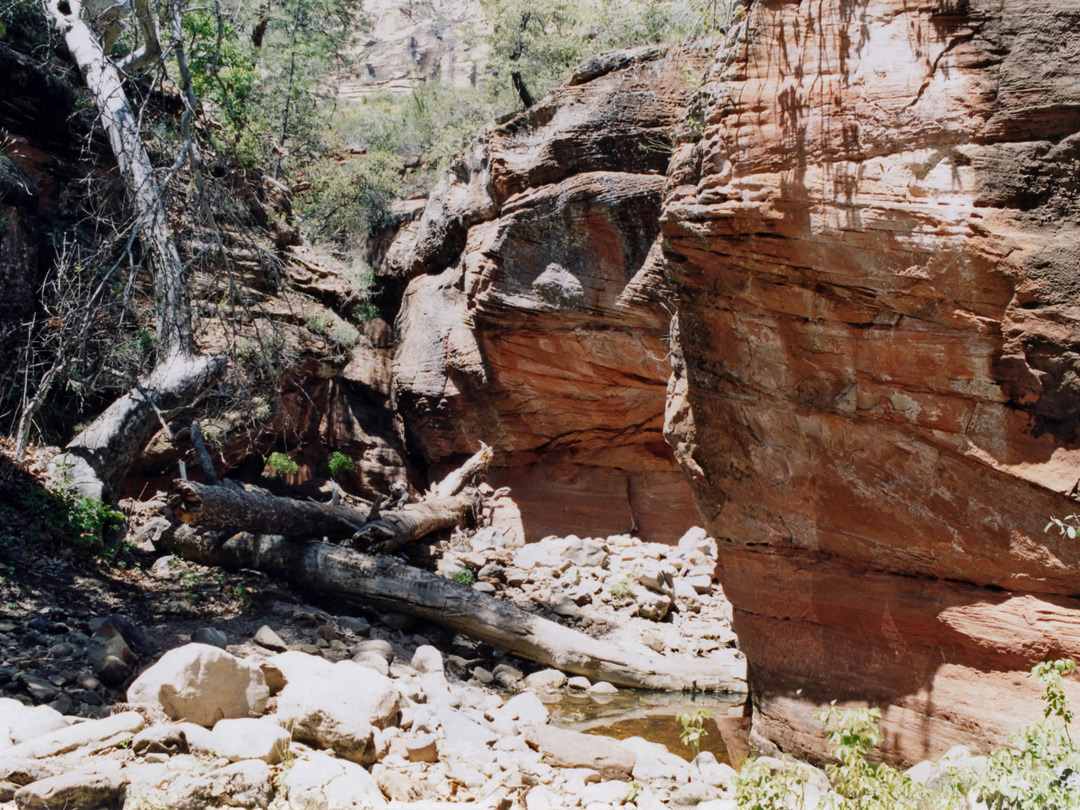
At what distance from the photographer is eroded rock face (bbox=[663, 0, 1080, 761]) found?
4.36 meters

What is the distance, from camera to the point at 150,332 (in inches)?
387

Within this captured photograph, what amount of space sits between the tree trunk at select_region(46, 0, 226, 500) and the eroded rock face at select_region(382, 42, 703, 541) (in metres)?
5.20

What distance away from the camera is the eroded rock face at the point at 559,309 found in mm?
10852

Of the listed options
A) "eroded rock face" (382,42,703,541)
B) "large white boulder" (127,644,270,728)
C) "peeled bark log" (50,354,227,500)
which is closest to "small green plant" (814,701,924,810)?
"large white boulder" (127,644,270,728)

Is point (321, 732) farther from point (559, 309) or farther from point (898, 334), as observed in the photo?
point (559, 309)

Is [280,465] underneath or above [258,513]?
underneath

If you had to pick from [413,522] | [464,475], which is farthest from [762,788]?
[464,475]

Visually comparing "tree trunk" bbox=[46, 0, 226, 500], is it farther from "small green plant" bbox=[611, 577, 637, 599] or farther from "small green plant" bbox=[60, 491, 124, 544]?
"small green plant" bbox=[611, 577, 637, 599]

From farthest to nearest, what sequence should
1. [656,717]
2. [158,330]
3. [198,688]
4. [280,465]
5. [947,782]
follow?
1. [280,465]
2. [158,330]
3. [656,717]
4. [198,688]
5. [947,782]

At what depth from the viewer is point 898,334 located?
16.0 feet

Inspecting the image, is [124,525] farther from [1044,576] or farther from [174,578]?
[1044,576]

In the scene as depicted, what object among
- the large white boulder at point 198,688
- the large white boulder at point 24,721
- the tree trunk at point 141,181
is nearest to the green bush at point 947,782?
the large white boulder at point 198,688

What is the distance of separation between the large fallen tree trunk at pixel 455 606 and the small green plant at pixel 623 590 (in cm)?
157

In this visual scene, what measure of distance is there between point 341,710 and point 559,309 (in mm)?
7881
